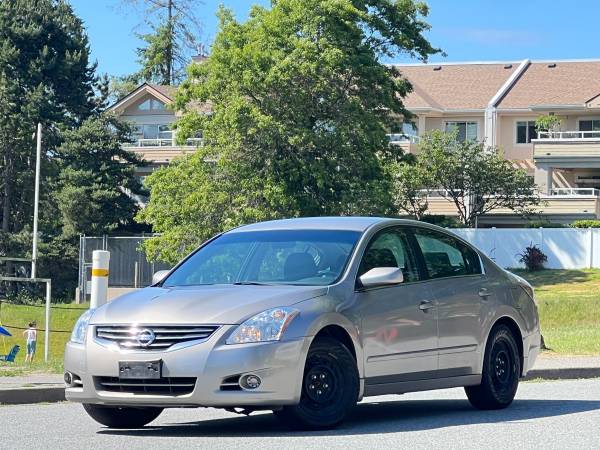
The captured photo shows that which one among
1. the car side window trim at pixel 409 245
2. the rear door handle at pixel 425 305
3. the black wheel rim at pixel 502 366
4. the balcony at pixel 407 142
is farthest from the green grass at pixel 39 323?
the rear door handle at pixel 425 305

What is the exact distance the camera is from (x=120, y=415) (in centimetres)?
1019

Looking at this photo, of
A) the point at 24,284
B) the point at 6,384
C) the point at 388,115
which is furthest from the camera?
the point at 24,284

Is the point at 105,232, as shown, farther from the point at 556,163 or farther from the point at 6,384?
the point at 6,384

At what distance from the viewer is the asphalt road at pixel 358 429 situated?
9.00 meters

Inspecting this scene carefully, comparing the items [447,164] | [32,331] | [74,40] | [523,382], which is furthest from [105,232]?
[523,382]

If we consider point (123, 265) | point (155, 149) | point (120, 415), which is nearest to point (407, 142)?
point (155, 149)

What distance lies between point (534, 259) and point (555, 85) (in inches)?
628

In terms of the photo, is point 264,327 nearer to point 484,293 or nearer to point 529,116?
point 484,293

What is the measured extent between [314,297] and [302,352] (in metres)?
0.51

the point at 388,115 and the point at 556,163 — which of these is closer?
the point at 388,115

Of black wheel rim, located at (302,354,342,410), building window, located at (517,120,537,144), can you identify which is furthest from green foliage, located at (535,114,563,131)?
Result: black wheel rim, located at (302,354,342,410)

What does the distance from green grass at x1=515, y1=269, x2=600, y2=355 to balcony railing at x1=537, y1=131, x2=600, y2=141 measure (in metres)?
10.9

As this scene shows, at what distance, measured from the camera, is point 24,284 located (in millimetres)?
59000

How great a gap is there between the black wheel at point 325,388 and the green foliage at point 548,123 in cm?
5570
